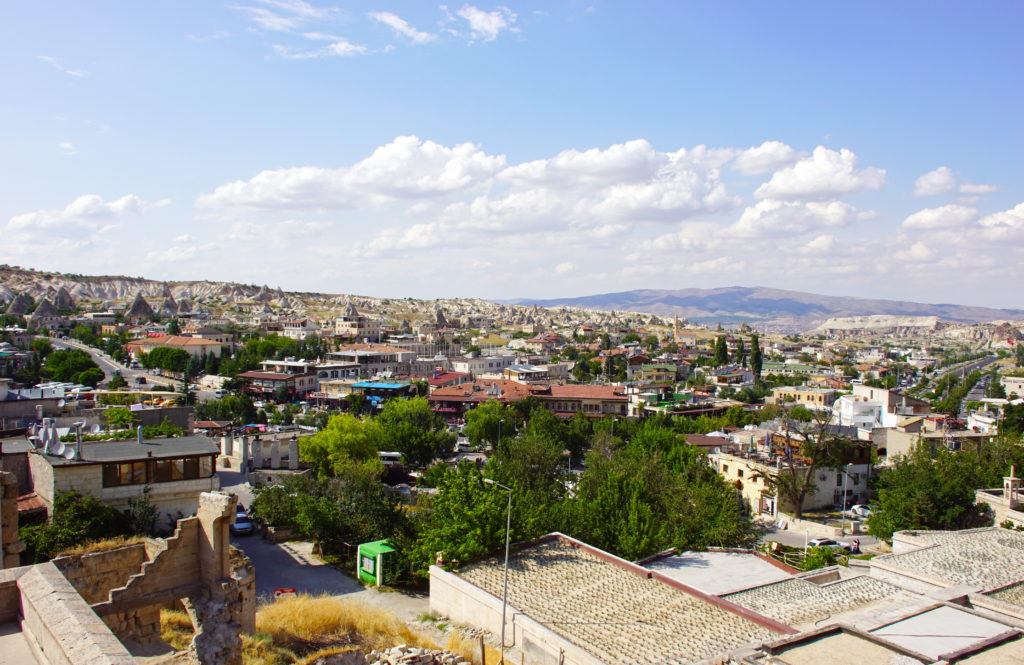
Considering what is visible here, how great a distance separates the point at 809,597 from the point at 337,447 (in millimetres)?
21977

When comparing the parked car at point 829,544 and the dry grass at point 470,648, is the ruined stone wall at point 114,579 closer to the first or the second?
the dry grass at point 470,648

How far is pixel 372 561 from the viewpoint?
1902 cm

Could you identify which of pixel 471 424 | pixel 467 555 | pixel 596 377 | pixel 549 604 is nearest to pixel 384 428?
pixel 471 424

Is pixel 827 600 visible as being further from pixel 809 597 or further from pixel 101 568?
pixel 101 568

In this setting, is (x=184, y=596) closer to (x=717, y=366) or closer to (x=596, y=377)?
(x=596, y=377)

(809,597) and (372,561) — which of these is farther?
(372,561)

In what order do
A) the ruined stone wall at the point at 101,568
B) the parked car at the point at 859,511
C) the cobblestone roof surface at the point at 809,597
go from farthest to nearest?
the parked car at the point at 859,511, the cobblestone roof surface at the point at 809,597, the ruined stone wall at the point at 101,568

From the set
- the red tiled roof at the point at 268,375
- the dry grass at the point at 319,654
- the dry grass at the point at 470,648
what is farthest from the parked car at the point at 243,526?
the red tiled roof at the point at 268,375

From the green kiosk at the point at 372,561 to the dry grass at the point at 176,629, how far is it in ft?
23.4

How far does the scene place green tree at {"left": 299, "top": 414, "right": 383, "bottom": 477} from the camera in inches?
1253

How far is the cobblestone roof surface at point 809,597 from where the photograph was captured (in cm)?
1369

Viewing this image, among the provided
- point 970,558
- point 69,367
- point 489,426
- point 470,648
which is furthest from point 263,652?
point 69,367

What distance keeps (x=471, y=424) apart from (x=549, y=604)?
107ft

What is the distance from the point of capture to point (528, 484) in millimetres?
28641
